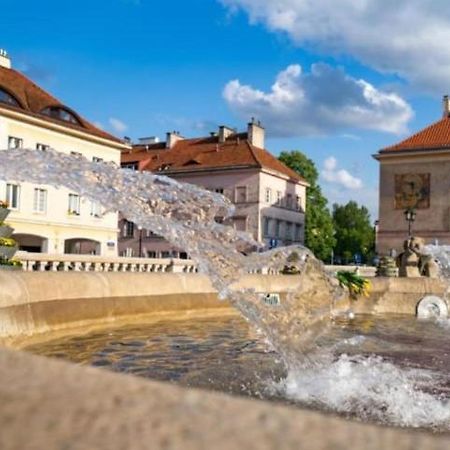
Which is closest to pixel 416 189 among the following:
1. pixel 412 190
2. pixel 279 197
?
pixel 412 190

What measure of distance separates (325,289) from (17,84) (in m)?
42.1

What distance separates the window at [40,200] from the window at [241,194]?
1026 inches

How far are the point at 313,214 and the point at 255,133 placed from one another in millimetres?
12069

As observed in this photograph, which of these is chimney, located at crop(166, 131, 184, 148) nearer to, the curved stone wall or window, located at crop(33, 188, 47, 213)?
window, located at crop(33, 188, 47, 213)

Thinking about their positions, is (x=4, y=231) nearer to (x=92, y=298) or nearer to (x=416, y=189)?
(x=92, y=298)

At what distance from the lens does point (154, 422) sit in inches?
44.8

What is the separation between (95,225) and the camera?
53562mm

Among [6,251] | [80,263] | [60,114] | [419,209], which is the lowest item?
[80,263]

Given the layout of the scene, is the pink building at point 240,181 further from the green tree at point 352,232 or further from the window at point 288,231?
the green tree at point 352,232

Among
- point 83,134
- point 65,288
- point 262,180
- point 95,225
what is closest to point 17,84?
point 83,134

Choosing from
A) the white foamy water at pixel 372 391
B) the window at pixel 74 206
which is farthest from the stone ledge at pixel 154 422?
the window at pixel 74 206

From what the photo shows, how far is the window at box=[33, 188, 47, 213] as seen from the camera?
48.3 m

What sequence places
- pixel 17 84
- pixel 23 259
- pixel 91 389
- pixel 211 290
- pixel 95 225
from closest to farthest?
pixel 91 389, pixel 211 290, pixel 23 259, pixel 17 84, pixel 95 225

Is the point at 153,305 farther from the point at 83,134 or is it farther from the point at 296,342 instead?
the point at 83,134
